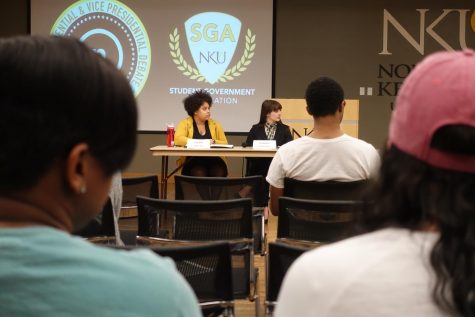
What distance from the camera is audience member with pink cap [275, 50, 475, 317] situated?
2.54 feet

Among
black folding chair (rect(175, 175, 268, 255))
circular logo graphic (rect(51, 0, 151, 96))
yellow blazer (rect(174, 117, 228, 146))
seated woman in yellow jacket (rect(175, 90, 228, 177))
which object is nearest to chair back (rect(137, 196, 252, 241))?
black folding chair (rect(175, 175, 268, 255))

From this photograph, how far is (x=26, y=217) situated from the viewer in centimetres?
71

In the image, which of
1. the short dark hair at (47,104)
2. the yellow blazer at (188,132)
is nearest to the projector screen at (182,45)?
the yellow blazer at (188,132)

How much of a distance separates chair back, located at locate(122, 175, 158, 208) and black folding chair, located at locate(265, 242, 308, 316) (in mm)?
1591

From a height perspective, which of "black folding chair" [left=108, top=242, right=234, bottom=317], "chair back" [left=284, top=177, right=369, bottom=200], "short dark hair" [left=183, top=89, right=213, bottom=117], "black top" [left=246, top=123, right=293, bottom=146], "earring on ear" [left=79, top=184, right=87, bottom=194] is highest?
"short dark hair" [left=183, top=89, right=213, bottom=117]

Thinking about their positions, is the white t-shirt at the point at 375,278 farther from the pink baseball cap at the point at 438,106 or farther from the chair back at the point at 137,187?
the chair back at the point at 137,187

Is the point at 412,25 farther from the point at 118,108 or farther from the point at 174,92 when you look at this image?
the point at 118,108

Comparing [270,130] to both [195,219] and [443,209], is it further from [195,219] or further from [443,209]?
[443,209]

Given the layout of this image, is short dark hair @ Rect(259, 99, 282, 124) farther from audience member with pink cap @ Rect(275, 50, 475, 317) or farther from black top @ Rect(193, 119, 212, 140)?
audience member with pink cap @ Rect(275, 50, 475, 317)

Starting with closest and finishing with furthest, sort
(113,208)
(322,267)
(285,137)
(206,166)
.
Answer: (322,267)
(113,208)
(206,166)
(285,137)

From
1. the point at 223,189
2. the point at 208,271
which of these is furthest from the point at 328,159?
the point at 208,271

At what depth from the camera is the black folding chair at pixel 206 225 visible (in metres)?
2.67

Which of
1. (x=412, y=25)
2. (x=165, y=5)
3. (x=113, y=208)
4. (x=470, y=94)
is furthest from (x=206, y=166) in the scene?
(x=470, y=94)

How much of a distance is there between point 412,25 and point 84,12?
4841 millimetres
